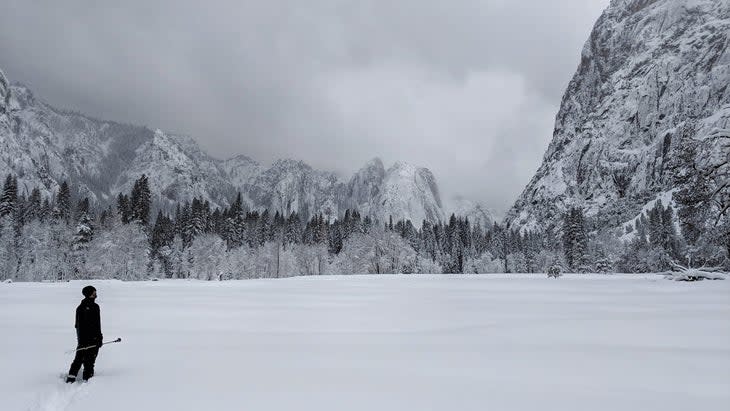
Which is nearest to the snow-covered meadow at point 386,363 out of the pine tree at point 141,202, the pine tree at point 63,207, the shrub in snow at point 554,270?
the shrub in snow at point 554,270

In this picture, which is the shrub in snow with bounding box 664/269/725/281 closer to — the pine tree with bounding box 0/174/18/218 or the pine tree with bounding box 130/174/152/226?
the pine tree with bounding box 130/174/152/226

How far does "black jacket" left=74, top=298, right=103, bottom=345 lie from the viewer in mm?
9930

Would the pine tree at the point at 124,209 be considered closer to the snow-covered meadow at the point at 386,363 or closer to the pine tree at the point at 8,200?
the pine tree at the point at 8,200

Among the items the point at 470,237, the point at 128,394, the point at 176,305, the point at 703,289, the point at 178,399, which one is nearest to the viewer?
the point at 178,399

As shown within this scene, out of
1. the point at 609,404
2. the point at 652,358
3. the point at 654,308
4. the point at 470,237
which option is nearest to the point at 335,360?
the point at 609,404

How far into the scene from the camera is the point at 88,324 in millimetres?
10078

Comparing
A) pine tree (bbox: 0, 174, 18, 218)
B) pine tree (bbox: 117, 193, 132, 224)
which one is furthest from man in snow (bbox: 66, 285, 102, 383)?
pine tree (bbox: 0, 174, 18, 218)

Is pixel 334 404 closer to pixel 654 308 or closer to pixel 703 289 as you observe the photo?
pixel 654 308

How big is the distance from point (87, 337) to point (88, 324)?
321 millimetres

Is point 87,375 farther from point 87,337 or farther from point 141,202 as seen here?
point 141,202

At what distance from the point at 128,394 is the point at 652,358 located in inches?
474

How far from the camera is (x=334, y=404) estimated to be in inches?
285

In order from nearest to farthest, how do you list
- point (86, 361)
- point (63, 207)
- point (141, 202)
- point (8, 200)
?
point (86, 361), point (8, 200), point (63, 207), point (141, 202)

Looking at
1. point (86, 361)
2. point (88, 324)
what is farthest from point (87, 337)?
point (86, 361)
